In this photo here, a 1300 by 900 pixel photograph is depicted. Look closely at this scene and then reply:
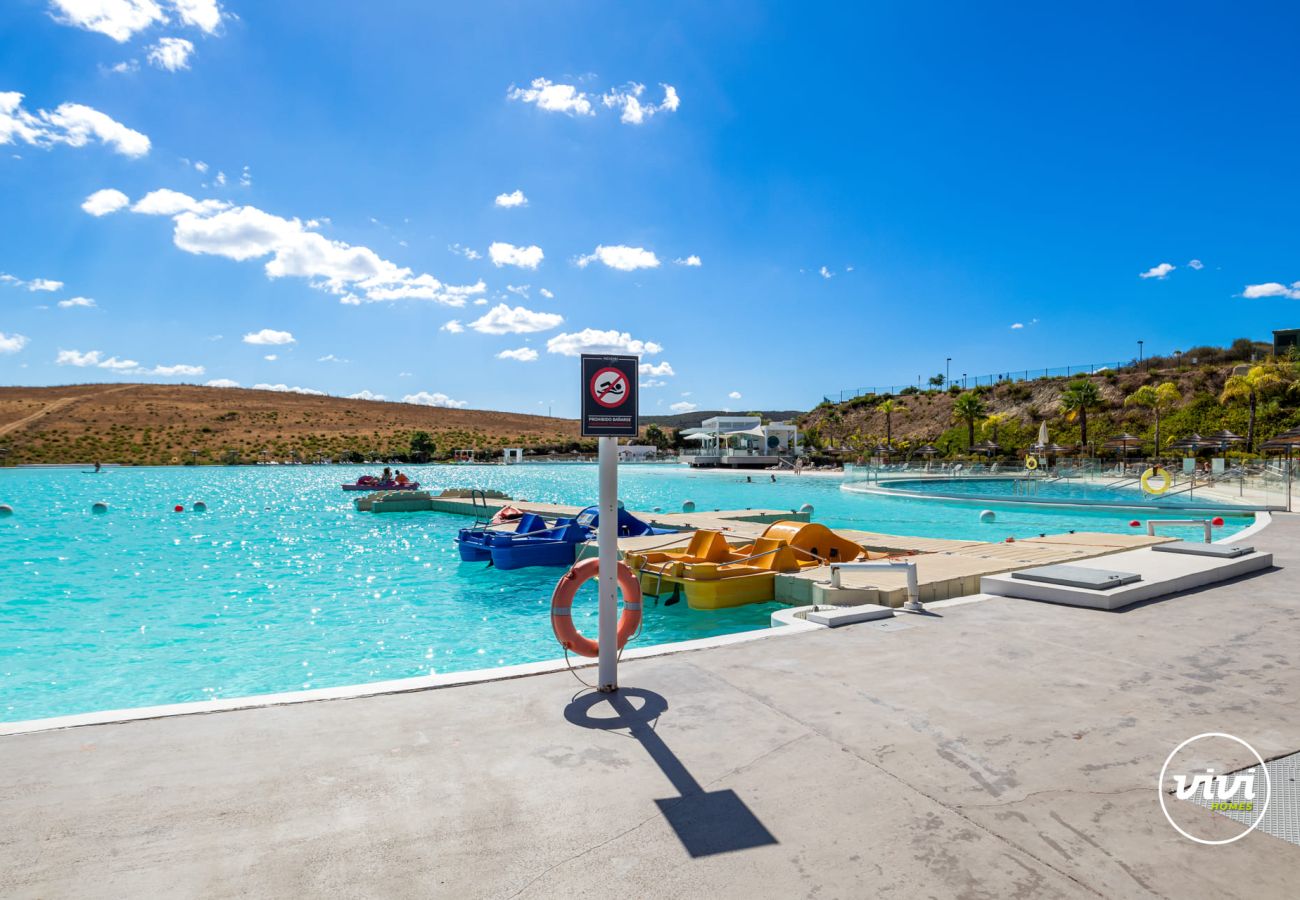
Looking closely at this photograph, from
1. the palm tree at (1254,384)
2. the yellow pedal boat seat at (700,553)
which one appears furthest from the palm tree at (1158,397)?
the yellow pedal boat seat at (700,553)

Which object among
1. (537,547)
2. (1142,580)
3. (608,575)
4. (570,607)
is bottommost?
(537,547)

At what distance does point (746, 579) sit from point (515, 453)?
89625 millimetres

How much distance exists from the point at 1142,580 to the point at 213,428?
390ft

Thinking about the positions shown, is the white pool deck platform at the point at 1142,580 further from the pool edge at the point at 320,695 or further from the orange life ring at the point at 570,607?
the orange life ring at the point at 570,607

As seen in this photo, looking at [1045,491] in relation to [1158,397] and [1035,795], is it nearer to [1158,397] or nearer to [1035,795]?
[1158,397]

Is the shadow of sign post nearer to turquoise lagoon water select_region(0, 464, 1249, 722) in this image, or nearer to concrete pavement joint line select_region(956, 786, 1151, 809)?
concrete pavement joint line select_region(956, 786, 1151, 809)

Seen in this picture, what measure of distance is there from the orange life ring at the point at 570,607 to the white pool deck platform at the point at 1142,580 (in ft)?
16.3

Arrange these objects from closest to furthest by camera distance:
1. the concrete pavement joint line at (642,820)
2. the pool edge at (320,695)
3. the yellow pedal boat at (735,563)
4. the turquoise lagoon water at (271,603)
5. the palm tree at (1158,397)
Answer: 1. the concrete pavement joint line at (642,820)
2. the pool edge at (320,695)
3. the turquoise lagoon water at (271,603)
4. the yellow pedal boat at (735,563)
5. the palm tree at (1158,397)

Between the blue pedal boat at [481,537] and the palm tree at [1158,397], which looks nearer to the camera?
the blue pedal boat at [481,537]

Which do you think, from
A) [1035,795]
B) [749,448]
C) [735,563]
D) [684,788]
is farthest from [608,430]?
[749,448]

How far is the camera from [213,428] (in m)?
104

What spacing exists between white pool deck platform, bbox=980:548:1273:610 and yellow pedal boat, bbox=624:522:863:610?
358 cm

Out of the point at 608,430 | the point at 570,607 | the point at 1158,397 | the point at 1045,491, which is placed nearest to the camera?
the point at 608,430

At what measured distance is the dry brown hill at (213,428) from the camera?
8975 cm
